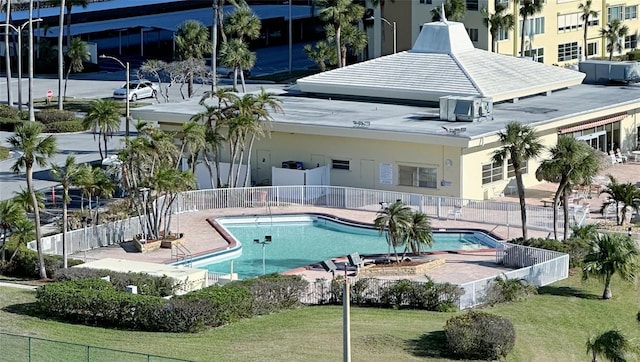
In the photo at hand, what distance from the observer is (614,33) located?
9756 centimetres

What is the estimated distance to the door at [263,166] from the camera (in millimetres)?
61406

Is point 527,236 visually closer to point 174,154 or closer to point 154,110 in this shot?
point 174,154

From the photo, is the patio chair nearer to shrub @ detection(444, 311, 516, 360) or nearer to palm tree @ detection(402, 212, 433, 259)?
palm tree @ detection(402, 212, 433, 259)

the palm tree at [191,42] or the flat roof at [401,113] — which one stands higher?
the palm tree at [191,42]

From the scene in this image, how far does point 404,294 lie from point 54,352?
11.7 meters

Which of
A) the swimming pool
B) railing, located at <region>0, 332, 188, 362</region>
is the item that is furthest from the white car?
railing, located at <region>0, 332, 188, 362</region>

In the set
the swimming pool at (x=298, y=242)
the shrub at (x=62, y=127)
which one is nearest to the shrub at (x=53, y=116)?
the shrub at (x=62, y=127)

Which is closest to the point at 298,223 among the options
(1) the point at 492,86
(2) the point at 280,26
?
(1) the point at 492,86

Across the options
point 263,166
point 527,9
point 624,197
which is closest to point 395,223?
point 624,197

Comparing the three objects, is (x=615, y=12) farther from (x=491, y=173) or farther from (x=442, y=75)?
(x=491, y=173)

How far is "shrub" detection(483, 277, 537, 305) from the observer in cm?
4241

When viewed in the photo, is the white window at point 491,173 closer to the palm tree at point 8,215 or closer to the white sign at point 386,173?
the white sign at point 386,173

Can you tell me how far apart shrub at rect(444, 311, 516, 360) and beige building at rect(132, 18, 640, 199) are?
2003 cm

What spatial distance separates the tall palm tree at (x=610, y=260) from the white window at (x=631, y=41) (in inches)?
2331
